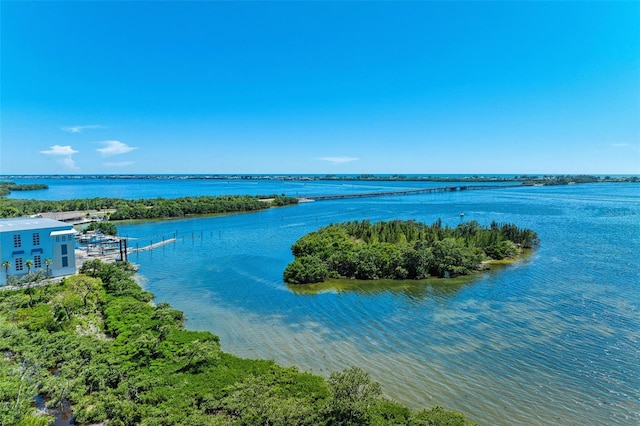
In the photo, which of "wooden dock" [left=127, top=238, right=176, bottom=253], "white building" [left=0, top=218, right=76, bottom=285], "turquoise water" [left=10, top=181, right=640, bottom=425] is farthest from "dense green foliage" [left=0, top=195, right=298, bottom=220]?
"white building" [left=0, top=218, right=76, bottom=285]

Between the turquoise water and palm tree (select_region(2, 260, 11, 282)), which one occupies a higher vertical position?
palm tree (select_region(2, 260, 11, 282))

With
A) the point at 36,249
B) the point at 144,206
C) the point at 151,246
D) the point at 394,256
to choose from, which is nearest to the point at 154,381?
the point at 36,249

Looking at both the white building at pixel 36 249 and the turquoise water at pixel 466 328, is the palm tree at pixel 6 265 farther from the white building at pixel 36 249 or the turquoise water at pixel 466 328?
the turquoise water at pixel 466 328

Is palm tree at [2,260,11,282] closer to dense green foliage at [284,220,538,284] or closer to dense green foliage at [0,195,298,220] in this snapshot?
dense green foliage at [284,220,538,284]

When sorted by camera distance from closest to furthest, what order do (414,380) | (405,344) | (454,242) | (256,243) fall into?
1. (414,380)
2. (405,344)
3. (454,242)
4. (256,243)

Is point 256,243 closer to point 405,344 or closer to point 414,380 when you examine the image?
point 405,344

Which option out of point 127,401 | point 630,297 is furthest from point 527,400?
point 630,297
